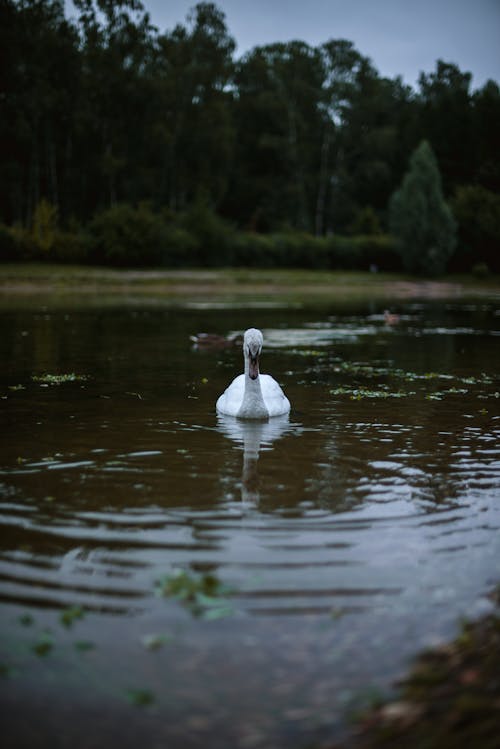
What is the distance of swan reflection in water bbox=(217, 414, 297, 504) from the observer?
9664mm

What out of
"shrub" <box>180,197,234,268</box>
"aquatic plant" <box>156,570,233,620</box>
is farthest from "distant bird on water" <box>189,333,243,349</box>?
"shrub" <box>180,197,234,268</box>

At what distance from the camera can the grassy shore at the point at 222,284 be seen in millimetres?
51969

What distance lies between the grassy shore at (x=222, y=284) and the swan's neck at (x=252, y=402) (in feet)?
115

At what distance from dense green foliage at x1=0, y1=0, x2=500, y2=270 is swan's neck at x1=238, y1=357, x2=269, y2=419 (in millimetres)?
49933

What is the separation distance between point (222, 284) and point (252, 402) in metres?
48.0

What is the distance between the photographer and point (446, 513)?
8.07 meters

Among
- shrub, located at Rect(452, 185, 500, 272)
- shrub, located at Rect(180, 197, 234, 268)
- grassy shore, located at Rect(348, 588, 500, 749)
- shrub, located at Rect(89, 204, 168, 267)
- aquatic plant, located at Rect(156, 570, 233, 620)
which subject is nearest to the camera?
grassy shore, located at Rect(348, 588, 500, 749)

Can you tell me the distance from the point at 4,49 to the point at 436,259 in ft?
130

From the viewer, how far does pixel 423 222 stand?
245 feet

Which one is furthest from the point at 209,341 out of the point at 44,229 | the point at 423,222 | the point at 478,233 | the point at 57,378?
the point at 478,233

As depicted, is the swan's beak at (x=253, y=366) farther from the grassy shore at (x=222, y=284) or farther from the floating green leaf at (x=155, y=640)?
the grassy shore at (x=222, y=284)

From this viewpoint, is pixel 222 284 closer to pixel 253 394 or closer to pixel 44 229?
pixel 44 229

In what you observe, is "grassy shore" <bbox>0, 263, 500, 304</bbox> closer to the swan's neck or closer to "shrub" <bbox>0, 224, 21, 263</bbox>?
"shrub" <bbox>0, 224, 21, 263</bbox>

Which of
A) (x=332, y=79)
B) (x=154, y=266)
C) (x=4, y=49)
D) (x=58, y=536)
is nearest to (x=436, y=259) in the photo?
(x=154, y=266)
